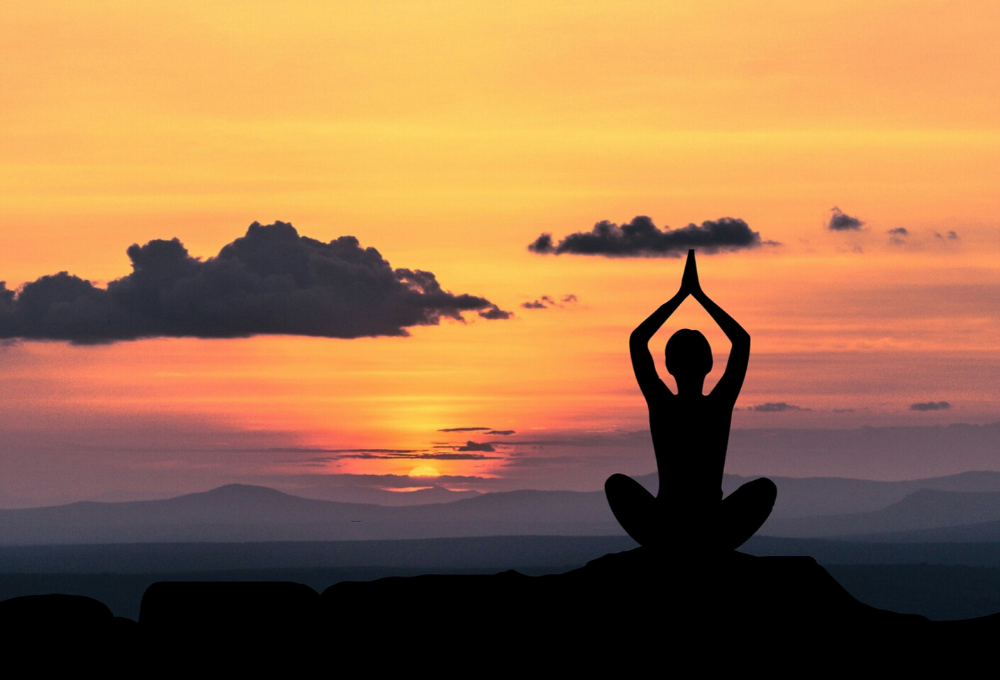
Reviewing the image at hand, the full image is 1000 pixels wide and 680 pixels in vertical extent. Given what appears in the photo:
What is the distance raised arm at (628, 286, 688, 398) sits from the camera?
1422cm

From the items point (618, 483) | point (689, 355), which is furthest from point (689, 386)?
point (618, 483)

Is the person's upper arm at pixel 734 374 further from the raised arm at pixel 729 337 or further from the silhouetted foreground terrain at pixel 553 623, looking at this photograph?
the silhouetted foreground terrain at pixel 553 623

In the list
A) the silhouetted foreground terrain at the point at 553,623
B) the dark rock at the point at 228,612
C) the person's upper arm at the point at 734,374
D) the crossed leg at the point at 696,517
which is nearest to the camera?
the silhouetted foreground terrain at the point at 553,623

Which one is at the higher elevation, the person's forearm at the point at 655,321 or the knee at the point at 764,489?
the person's forearm at the point at 655,321

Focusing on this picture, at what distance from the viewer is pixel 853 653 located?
1379 centimetres

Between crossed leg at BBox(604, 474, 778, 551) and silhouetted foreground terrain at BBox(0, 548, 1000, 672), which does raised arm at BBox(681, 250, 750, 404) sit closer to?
crossed leg at BBox(604, 474, 778, 551)

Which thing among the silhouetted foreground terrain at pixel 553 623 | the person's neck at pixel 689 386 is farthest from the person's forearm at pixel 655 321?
the silhouetted foreground terrain at pixel 553 623

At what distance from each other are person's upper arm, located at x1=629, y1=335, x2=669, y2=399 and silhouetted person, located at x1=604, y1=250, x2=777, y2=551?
1cm

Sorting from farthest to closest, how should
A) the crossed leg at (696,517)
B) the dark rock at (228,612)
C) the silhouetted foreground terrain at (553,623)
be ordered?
the crossed leg at (696,517)
the dark rock at (228,612)
the silhouetted foreground terrain at (553,623)

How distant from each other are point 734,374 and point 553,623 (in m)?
3.46

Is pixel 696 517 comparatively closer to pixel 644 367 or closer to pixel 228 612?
pixel 644 367

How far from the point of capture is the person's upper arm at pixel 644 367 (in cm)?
1423

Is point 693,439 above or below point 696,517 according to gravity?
above

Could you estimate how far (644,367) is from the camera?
1433cm
